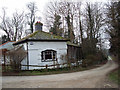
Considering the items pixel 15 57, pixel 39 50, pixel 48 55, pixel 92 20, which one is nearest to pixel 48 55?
pixel 48 55

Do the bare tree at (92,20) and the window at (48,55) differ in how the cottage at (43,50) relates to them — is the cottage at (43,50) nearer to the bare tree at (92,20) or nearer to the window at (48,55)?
the window at (48,55)

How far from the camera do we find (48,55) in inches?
572

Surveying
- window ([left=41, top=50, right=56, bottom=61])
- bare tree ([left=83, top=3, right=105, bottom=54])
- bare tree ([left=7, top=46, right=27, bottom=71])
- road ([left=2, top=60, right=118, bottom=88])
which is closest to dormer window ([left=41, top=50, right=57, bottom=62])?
window ([left=41, top=50, right=56, bottom=61])

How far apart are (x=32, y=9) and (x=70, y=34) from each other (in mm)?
15867

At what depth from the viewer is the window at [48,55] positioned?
14.3 meters

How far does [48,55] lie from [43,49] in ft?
3.16

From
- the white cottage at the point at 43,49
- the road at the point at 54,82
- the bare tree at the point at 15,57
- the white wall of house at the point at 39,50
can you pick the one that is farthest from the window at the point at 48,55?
the road at the point at 54,82

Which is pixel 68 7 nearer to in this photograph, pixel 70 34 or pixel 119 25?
pixel 70 34

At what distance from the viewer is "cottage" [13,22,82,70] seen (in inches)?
545

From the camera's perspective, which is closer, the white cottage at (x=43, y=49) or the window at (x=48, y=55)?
the white cottage at (x=43, y=49)

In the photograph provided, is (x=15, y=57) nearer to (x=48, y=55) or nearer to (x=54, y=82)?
(x=48, y=55)

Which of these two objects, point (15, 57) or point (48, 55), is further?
point (48, 55)

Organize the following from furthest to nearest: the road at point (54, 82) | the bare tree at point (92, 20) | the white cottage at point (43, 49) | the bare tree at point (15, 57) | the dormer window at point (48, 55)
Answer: the bare tree at point (92, 20), the dormer window at point (48, 55), the white cottage at point (43, 49), the bare tree at point (15, 57), the road at point (54, 82)

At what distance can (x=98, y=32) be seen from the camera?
28.1 meters
